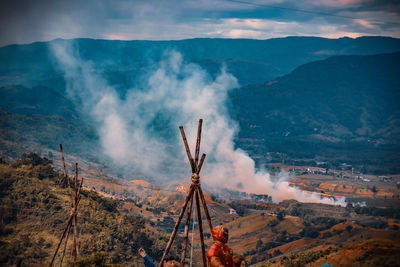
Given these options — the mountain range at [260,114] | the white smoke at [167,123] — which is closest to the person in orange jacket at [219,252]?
the mountain range at [260,114]

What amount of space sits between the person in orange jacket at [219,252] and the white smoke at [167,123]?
73893 mm

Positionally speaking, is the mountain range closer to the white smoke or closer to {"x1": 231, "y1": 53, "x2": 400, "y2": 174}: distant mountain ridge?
{"x1": 231, "y1": 53, "x2": 400, "y2": 174}: distant mountain ridge

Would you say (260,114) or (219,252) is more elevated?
(260,114)

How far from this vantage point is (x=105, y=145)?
11219 centimetres

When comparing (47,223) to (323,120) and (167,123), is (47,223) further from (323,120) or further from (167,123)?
(323,120)

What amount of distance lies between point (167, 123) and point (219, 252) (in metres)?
132

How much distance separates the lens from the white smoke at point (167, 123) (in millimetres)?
99562

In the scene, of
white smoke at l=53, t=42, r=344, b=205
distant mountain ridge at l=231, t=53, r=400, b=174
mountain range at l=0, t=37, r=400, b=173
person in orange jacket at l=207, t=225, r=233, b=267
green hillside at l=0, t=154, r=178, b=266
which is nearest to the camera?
person in orange jacket at l=207, t=225, r=233, b=267

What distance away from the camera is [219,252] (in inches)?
424

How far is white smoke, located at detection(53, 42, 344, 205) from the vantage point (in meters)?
99.6

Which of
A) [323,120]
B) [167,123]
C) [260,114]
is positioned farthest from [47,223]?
[323,120]

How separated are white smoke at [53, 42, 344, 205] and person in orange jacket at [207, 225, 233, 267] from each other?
73.9 meters

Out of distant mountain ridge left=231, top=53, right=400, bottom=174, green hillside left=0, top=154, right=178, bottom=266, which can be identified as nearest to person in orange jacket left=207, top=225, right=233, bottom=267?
green hillside left=0, top=154, right=178, bottom=266

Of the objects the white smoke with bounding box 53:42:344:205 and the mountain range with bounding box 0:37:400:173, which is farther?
the mountain range with bounding box 0:37:400:173
